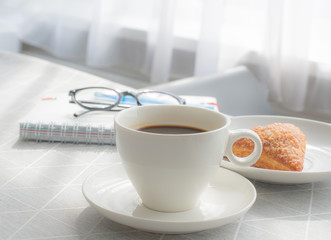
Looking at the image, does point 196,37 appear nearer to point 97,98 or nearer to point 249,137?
point 97,98

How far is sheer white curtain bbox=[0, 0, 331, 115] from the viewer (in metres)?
1.55

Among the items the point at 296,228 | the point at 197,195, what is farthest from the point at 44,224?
the point at 296,228

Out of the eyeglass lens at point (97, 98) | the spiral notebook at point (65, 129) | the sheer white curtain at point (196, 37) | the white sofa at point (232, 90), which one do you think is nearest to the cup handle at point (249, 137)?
the spiral notebook at point (65, 129)

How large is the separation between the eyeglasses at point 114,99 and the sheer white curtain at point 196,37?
85 cm

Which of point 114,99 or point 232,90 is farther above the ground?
point 114,99

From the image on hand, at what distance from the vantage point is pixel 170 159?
17.5 inches

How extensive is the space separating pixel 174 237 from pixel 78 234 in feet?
0.31

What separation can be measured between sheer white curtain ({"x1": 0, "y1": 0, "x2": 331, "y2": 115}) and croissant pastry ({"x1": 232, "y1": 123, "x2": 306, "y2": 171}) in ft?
3.26

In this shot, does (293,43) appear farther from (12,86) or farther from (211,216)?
(211,216)

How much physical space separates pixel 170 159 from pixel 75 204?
15 centimetres

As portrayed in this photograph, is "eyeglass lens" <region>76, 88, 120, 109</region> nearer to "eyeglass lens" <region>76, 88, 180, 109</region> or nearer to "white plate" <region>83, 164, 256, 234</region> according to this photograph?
"eyeglass lens" <region>76, 88, 180, 109</region>

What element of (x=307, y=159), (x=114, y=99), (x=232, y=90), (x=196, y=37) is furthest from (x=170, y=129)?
(x=196, y=37)

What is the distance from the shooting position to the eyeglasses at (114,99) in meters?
0.81

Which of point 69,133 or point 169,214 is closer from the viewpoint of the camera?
point 169,214
